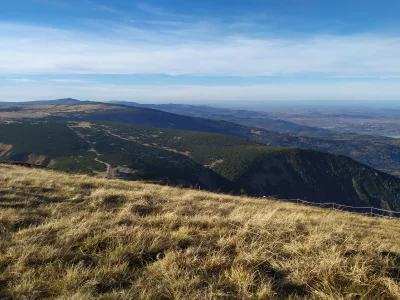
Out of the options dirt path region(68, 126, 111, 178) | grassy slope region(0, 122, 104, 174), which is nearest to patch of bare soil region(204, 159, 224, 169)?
dirt path region(68, 126, 111, 178)

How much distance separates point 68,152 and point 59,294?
146m

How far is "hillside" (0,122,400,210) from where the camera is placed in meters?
125

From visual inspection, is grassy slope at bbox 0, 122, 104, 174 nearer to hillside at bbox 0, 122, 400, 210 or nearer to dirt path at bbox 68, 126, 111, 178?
hillside at bbox 0, 122, 400, 210

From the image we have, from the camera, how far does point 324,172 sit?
163m

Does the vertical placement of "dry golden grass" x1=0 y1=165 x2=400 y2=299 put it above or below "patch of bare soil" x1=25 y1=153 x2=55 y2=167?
above

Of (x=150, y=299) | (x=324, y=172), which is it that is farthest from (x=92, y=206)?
(x=324, y=172)

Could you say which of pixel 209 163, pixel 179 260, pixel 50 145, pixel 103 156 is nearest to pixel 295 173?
pixel 209 163

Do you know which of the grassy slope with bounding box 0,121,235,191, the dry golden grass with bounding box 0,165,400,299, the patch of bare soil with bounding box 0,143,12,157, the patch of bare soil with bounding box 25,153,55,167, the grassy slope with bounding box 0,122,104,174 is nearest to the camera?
the dry golden grass with bounding box 0,165,400,299

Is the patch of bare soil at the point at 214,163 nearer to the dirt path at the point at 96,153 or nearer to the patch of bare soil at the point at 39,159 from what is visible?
the dirt path at the point at 96,153

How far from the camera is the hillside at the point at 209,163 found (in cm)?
12481

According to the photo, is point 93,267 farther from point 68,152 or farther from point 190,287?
point 68,152

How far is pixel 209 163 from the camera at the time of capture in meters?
154

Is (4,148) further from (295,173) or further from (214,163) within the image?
(295,173)

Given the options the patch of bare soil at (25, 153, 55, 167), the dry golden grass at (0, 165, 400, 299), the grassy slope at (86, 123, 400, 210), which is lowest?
the grassy slope at (86, 123, 400, 210)
